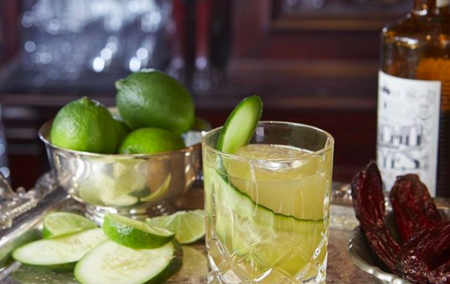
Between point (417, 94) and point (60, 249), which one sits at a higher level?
point (417, 94)

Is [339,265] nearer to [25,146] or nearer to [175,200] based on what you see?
[175,200]

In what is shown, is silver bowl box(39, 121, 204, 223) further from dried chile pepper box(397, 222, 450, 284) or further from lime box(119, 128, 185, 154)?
dried chile pepper box(397, 222, 450, 284)

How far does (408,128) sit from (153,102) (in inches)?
13.4

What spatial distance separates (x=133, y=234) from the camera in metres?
0.93

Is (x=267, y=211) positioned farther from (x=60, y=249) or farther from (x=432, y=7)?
(x=432, y=7)

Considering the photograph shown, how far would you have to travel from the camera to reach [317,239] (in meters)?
0.86

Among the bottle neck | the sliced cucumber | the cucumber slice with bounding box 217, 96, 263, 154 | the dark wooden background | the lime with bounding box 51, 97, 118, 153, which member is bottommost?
the dark wooden background


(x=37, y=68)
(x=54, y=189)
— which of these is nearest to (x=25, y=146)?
(x=37, y=68)

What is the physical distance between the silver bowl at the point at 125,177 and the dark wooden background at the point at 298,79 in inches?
42.9

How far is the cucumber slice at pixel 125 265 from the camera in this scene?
0.88 metres

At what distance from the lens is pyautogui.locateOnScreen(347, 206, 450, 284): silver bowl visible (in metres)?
0.83

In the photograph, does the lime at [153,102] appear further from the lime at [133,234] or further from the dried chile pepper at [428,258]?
the dried chile pepper at [428,258]

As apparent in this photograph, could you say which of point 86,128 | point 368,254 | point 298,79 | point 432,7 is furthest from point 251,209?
point 298,79

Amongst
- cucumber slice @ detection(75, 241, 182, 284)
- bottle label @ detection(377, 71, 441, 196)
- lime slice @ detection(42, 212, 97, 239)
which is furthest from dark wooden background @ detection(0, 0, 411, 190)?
cucumber slice @ detection(75, 241, 182, 284)
